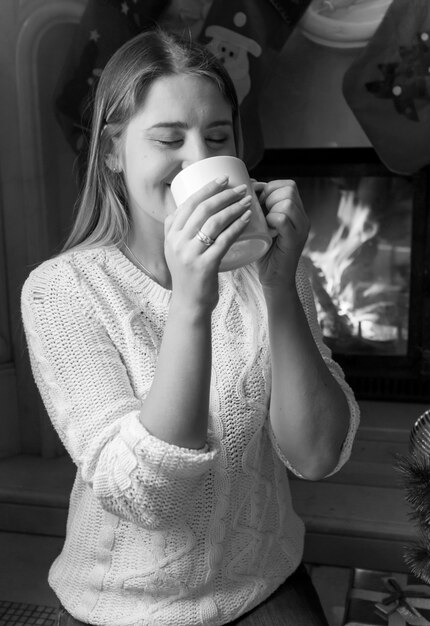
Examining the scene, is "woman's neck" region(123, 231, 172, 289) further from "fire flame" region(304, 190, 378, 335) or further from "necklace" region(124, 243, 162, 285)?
"fire flame" region(304, 190, 378, 335)

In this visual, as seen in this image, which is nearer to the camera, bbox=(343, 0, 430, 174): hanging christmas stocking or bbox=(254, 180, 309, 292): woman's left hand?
bbox=(254, 180, 309, 292): woman's left hand

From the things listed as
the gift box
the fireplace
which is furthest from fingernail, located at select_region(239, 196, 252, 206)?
the fireplace

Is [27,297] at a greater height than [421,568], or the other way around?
[27,297]

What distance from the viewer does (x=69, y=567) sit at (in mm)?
1017

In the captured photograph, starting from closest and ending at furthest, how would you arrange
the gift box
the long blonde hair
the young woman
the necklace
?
the young woman
the long blonde hair
the necklace
the gift box

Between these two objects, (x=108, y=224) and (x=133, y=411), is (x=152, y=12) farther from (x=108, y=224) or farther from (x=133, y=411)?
(x=133, y=411)

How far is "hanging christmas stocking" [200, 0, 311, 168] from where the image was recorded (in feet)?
6.12

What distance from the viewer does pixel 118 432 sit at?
0.83 meters

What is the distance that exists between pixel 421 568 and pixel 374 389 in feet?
4.75

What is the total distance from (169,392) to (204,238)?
18 cm

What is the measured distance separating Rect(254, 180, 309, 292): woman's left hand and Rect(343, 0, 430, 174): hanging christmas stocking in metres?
1.17

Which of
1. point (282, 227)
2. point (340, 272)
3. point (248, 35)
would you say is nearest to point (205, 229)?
point (282, 227)

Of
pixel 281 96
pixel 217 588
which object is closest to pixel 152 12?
pixel 281 96

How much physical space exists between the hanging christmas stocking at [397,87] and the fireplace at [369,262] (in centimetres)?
22
